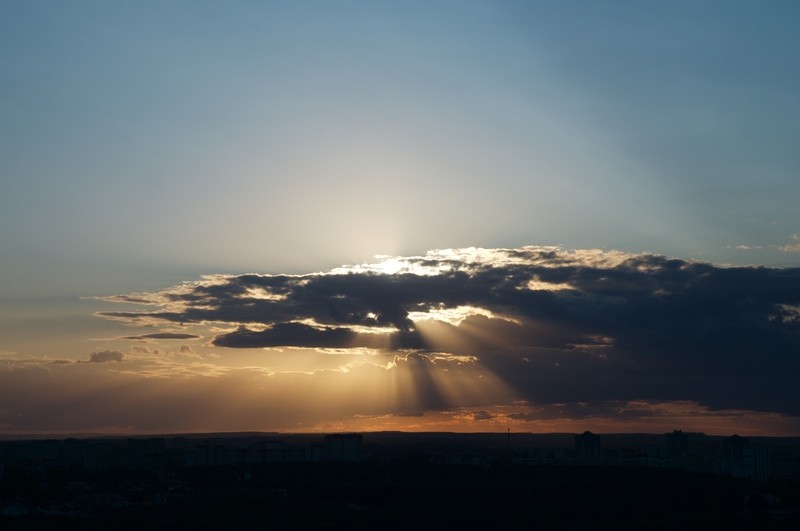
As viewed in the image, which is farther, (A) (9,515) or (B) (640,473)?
(B) (640,473)

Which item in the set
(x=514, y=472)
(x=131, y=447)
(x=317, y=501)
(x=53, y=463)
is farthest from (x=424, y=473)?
(x=131, y=447)

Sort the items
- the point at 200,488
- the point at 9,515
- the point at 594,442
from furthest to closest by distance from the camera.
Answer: the point at 594,442 < the point at 200,488 < the point at 9,515

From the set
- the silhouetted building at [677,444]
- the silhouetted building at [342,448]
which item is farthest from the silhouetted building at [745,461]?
the silhouetted building at [342,448]

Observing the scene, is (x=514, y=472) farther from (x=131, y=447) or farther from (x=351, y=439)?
(x=131, y=447)

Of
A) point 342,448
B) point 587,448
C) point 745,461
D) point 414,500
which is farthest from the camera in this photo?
point 342,448

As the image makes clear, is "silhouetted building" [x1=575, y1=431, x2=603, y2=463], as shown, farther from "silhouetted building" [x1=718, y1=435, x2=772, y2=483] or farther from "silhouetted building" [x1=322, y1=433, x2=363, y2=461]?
"silhouetted building" [x1=322, y1=433, x2=363, y2=461]

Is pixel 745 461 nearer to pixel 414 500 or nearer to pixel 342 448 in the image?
pixel 414 500

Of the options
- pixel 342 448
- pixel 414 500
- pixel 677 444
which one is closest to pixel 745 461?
pixel 677 444

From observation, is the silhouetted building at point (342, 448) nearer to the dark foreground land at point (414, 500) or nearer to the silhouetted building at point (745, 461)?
the dark foreground land at point (414, 500)
